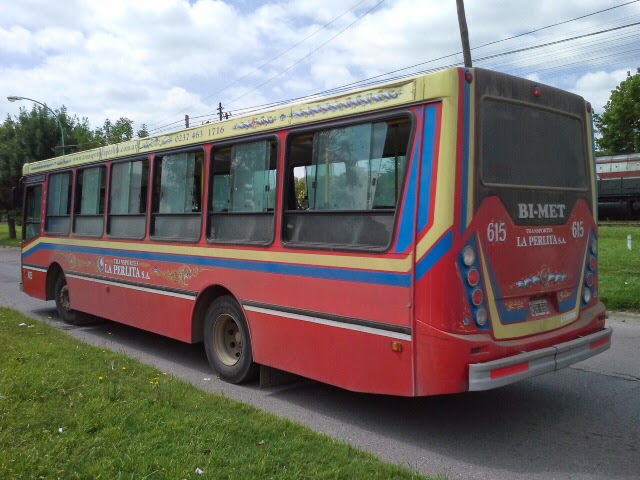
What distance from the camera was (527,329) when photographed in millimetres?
4781

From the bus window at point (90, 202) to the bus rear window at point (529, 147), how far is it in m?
5.88

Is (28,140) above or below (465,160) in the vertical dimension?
above

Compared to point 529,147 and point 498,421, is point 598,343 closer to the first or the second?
point 498,421

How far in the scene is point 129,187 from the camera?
818cm

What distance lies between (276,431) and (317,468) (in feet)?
2.39

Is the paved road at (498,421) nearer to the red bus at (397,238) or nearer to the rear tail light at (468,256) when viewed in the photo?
the red bus at (397,238)

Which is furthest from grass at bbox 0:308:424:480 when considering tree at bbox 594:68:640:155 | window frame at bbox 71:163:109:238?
tree at bbox 594:68:640:155

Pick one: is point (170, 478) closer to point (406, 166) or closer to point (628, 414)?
point (406, 166)

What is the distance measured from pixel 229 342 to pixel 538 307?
10.7 feet

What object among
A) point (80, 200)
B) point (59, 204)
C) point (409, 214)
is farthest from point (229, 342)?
point (59, 204)

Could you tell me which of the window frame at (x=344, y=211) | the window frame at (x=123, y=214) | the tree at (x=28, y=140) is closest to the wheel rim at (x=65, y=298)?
the window frame at (x=123, y=214)

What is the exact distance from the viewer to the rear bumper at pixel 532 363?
4.30m

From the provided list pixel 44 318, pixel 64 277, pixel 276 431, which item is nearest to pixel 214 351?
pixel 276 431

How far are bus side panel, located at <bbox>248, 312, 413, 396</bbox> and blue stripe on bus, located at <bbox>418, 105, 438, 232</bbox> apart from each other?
36.4 inches
